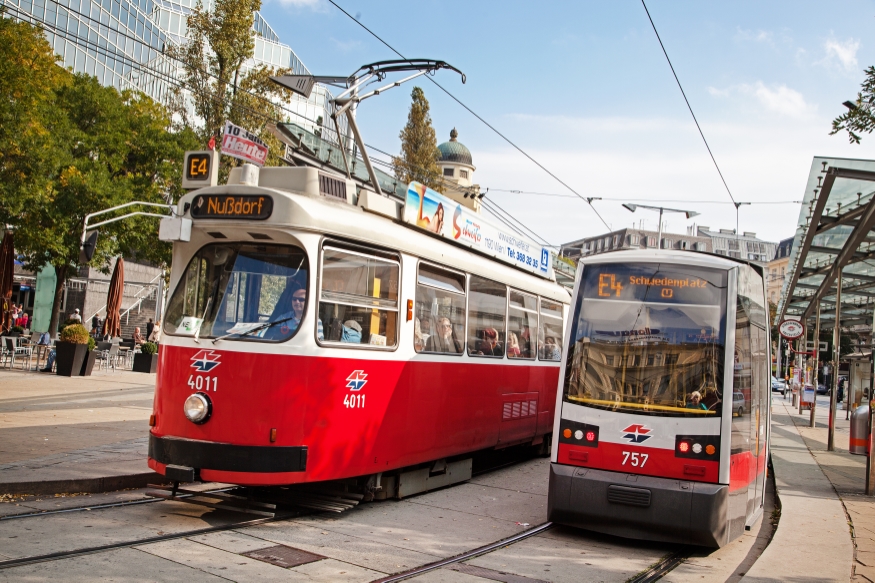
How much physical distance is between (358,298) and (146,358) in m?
19.8

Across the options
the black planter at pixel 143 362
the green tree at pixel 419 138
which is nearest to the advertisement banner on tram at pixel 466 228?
the black planter at pixel 143 362

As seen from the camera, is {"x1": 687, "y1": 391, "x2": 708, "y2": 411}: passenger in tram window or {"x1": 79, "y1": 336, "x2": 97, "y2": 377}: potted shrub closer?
{"x1": 687, "y1": 391, "x2": 708, "y2": 411}: passenger in tram window

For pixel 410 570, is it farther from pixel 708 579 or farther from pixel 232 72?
pixel 232 72

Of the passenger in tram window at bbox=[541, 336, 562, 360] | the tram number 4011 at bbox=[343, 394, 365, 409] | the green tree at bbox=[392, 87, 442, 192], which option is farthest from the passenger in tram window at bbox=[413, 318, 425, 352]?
the green tree at bbox=[392, 87, 442, 192]

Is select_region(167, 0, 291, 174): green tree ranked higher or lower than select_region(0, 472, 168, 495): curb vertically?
higher

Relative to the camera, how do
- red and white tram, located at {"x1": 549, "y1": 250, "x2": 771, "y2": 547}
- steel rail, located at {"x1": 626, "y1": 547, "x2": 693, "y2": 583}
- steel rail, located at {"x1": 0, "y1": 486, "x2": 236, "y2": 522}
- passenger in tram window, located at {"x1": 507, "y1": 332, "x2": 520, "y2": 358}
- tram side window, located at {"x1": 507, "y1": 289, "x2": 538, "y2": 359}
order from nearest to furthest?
steel rail, located at {"x1": 626, "y1": 547, "x2": 693, "y2": 583}, steel rail, located at {"x1": 0, "y1": 486, "x2": 236, "y2": 522}, red and white tram, located at {"x1": 549, "y1": 250, "x2": 771, "y2": 547}, passenger in tram window, located at {"x1": 507, "y1": 332, "x2": 520, "y2": 358}, tram side window, located at {"x1": 507, "y1": 289, "x2": 538, "y2": 359}

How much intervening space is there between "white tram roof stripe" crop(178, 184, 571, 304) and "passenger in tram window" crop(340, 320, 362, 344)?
758 mm

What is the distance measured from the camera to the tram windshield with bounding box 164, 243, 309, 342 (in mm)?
7430

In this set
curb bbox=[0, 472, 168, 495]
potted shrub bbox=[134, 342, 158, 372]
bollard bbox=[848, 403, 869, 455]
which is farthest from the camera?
potted shrub bbox=[134, 342, 158, 372]

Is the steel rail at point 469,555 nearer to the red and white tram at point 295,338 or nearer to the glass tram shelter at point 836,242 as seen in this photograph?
the red and white tram at point 295,338

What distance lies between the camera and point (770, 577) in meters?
6.78

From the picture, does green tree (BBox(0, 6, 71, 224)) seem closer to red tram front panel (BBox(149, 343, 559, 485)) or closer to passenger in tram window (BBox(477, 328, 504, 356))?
passenger in tram window (BBox(477, 328, 504, 356))

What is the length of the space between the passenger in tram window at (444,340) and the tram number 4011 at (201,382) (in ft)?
8.64

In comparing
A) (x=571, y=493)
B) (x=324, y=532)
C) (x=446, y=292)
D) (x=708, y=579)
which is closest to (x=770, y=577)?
(x=708, y=579)
